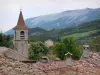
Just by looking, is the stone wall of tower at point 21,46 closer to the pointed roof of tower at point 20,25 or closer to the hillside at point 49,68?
the pointed roof of tower at point 20,25

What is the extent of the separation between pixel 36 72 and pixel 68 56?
5587mm

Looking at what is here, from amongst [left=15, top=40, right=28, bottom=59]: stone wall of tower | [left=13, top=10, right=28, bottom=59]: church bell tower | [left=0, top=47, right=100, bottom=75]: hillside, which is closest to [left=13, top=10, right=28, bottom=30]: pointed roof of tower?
[left=13, top=10, right=28, bottom=59]: church bell tower

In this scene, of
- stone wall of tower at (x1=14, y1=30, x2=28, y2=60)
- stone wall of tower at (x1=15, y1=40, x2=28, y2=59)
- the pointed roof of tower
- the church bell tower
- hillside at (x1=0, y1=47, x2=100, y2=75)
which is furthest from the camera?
stone wall of tower at (x1=15, y1=40, x2=28, y2=59)

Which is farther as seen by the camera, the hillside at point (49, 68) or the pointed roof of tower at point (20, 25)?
the pointed roof of tower at point (20, 25)

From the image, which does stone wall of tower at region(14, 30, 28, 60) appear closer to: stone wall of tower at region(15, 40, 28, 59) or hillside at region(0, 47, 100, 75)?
stone wall of tower at region(15, 40, 28, 59)

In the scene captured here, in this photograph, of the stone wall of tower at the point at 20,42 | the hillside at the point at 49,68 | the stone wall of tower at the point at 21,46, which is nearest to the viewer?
the hillside at the point at 49,68

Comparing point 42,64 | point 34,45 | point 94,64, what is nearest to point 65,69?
point 42,64

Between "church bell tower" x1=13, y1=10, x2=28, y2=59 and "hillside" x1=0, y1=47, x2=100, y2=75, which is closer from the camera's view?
"hillside" x1=0, y1=47, x2=100, y2=75

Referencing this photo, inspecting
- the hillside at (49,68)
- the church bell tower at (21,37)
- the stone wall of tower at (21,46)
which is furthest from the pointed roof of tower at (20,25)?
the hillside at (49,68)

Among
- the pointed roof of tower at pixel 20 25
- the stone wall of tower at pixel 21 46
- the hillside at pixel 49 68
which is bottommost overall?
the hillside at pixel 49 68

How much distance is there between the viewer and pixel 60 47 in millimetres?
58719

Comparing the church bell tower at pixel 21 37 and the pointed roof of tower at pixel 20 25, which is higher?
the pointed roof of tower at pixel 20 25

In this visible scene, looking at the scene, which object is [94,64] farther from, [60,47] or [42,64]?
[60,47]

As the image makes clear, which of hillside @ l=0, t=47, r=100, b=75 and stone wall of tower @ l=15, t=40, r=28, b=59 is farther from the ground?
stone wall of tower @ l=15, t=40, r=28, b=59
